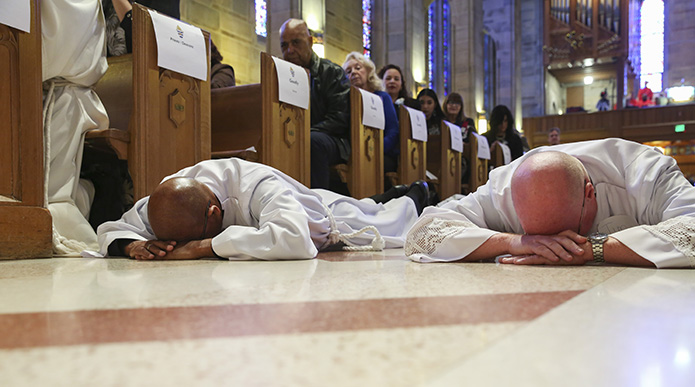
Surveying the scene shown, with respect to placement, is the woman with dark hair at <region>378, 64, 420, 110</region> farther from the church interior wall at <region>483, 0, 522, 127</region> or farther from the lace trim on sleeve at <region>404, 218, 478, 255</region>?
the church interior wall at <region>483, 0, 522, 127</region>

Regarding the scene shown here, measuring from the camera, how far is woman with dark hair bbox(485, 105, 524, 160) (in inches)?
328

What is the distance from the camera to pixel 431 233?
209 centimetres

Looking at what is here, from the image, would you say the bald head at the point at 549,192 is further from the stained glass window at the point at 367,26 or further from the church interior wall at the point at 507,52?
the church interior wall at the point at 507,52

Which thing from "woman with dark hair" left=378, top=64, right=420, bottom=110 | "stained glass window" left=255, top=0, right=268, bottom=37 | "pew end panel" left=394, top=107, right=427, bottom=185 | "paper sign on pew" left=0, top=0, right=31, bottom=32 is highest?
"stained glass window" left=255, top=0, right=268, bottom=37

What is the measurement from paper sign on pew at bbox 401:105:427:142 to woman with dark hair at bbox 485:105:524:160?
2.87m

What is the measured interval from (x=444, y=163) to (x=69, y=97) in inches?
162

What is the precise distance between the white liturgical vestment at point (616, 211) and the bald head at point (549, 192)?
15cm

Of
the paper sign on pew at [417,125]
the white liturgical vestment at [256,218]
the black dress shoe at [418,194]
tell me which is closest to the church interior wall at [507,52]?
the paper sign on pew at [417,125]

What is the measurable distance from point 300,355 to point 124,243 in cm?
187

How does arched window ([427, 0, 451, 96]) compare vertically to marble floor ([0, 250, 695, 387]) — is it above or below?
above

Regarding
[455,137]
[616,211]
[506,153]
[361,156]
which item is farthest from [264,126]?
[506,153]

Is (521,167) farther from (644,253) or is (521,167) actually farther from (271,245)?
(271,245)

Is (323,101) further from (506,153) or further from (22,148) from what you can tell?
(506,153)

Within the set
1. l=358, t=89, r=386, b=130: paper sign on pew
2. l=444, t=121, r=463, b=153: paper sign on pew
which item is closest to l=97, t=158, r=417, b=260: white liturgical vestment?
l=358, t=89, r=386, b=130: paper sign on pew
